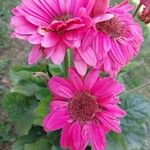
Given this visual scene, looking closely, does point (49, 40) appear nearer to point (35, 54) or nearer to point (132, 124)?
point (35, 54)

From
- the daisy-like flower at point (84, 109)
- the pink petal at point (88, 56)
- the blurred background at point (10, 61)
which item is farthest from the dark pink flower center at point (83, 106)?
the blurred background at point (10, 61)

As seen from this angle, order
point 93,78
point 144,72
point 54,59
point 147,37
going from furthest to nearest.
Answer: point 147,37 < point 144,72 < point 93,78 < point 54,59

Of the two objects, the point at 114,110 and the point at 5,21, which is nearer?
the point at 114,110

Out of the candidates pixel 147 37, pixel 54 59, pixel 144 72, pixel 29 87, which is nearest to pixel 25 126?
pixel 29 87

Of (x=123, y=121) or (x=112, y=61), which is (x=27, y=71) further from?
(x=112, y=61)

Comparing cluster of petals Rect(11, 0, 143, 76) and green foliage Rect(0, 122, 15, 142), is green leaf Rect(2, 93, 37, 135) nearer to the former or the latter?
green foliage Rect(0, 122, 15, 142)

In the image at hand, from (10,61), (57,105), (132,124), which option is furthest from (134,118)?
(10,61)

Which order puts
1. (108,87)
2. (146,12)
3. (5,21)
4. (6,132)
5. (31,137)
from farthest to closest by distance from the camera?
(5,21) → (6,132) → (31,137) → (146,12) → (108,87)
